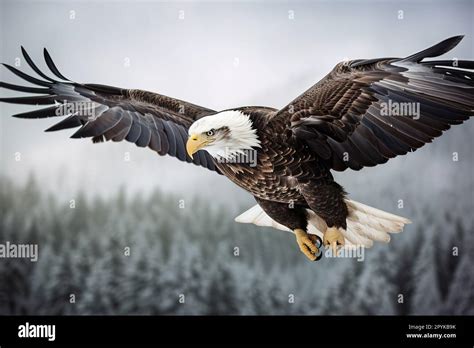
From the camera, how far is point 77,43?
3684mm

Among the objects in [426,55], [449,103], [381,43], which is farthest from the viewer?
[381,43]

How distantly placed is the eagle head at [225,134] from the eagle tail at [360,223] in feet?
1.71

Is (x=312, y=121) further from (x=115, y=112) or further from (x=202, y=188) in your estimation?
(x=115, y=112)

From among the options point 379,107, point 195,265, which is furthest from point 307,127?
point 195,265

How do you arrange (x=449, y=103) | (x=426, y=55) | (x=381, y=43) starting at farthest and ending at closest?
(x=381, y=43) → (x=449, y=103) → (x=426, y=55)

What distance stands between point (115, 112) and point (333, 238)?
4.75ft

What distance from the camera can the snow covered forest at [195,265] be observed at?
3590 mm

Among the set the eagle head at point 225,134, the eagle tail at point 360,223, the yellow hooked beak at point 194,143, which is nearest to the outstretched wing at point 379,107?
the eagle head at point 225,134

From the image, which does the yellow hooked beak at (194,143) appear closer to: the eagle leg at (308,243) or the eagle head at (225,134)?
the eagle head at (225,134)

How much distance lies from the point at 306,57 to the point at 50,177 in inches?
67.3

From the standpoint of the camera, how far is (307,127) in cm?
318
